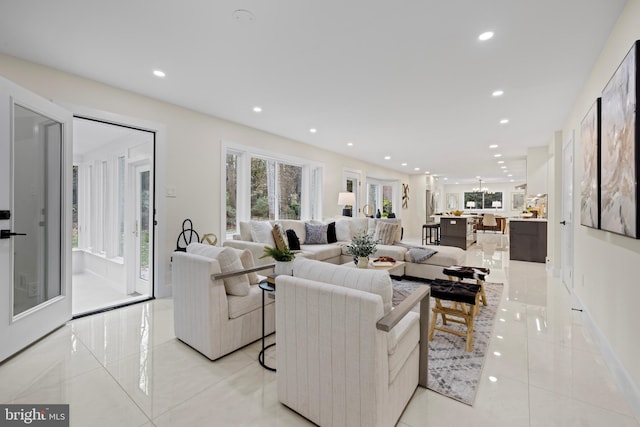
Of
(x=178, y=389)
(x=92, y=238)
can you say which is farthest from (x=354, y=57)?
(x=92, y=238)

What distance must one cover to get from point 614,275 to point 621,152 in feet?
3.22

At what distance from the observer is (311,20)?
2201 millimetres

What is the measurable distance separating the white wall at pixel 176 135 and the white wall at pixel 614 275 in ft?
14.6

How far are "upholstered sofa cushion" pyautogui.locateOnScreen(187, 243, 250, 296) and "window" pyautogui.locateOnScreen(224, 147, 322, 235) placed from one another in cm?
254

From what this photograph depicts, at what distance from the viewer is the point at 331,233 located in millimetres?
5836

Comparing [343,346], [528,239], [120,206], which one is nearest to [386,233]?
[528,239]

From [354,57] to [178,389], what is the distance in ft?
10.2

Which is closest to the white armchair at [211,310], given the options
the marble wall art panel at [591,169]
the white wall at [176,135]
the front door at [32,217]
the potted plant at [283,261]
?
the potted plant at [283,261]

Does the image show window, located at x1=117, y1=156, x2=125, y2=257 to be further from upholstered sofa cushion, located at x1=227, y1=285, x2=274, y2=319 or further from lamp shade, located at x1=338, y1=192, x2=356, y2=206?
lamp shade, located at x1=338, y1=192, x2=356, y2=206

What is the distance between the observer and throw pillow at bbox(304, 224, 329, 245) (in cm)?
540

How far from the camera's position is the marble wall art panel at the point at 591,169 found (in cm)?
254

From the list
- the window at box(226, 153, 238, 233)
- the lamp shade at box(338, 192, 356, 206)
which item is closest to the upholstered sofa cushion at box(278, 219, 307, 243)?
the window at box(226, 153, 238, 233)

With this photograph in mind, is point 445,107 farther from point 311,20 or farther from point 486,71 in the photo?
point 311,20

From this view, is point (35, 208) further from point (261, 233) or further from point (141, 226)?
point (261, 233)
